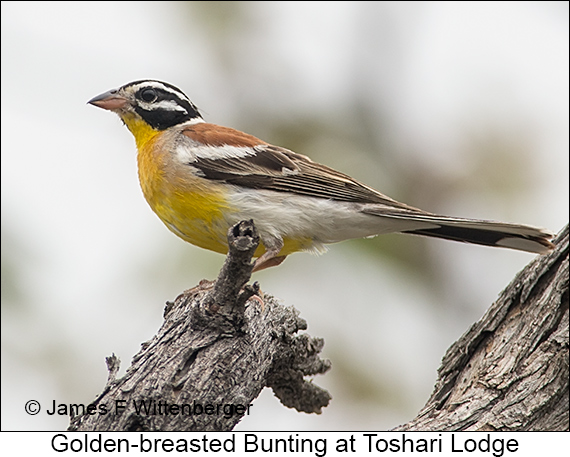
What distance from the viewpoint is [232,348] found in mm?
5184

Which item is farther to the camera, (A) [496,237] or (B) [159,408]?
(A) [496,237]

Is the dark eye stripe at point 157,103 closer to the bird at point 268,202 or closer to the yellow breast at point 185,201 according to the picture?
the bird at point 268,202

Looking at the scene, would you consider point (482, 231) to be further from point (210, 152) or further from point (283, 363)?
point (210, 152)

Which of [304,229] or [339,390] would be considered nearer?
[304,229]

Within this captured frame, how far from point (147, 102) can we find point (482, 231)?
142 inches

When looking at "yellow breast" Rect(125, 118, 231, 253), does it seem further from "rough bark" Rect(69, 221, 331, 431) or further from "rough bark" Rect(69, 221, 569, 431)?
"rough bark" Rect(69, 221, 331, 431)

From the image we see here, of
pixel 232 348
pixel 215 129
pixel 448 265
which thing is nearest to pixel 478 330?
pixel 232 348

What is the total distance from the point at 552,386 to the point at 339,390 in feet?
13.5

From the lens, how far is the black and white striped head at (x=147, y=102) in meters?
7.48

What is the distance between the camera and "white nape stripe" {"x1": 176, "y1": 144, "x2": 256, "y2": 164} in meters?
6.81

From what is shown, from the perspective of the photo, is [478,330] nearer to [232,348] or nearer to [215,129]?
[232,348]

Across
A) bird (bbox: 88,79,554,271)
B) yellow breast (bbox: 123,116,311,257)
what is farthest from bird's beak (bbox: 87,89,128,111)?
yellow breast (bbox: 123,116,311,257)

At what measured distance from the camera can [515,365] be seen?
568cm

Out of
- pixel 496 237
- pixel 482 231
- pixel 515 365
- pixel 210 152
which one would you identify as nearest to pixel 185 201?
pixel 210 152
